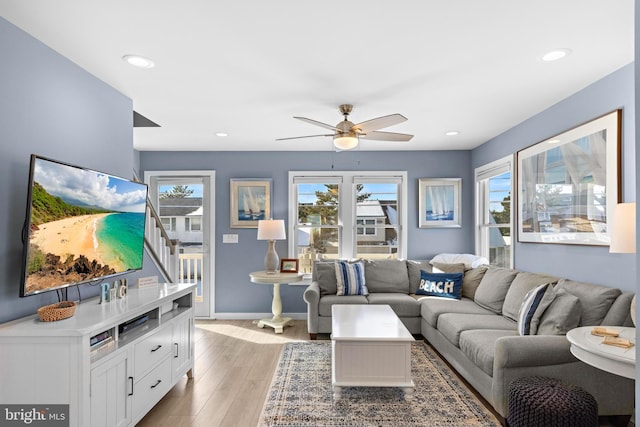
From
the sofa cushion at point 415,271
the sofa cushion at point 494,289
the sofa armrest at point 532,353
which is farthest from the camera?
the sofa cushion at point 415,271

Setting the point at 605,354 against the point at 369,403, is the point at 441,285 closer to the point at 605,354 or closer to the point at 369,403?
the point at 369,403

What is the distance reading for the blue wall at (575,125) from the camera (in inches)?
109

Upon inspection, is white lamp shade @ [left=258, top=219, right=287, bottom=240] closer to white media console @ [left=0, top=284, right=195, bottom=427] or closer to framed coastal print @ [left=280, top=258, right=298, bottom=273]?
framed coastal print @ [left=280, top=258, right=298, bottom=273]

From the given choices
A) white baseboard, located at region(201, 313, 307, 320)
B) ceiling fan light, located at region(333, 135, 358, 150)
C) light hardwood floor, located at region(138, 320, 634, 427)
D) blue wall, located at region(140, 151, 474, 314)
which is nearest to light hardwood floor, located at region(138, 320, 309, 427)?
light hardwood floor, located at region(138, 320, 634, 427)

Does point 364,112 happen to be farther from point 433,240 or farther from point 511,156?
point 433,240

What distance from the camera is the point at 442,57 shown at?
2686 mm

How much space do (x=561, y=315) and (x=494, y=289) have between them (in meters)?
1.31

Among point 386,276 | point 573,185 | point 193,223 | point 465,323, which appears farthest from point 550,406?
point 193,223

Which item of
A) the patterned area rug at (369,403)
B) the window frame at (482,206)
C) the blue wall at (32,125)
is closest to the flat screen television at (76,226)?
the blue wall at (32,125)

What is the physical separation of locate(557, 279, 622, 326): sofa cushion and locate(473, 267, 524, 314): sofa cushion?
1035 millimetres

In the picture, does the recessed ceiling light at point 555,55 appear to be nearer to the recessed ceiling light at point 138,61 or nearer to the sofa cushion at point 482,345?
the sofa cushion at point 482,345

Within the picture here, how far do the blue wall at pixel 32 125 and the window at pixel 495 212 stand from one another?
13.5 ft

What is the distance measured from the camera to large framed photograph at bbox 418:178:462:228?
226 inches

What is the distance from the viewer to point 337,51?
2596 mm
